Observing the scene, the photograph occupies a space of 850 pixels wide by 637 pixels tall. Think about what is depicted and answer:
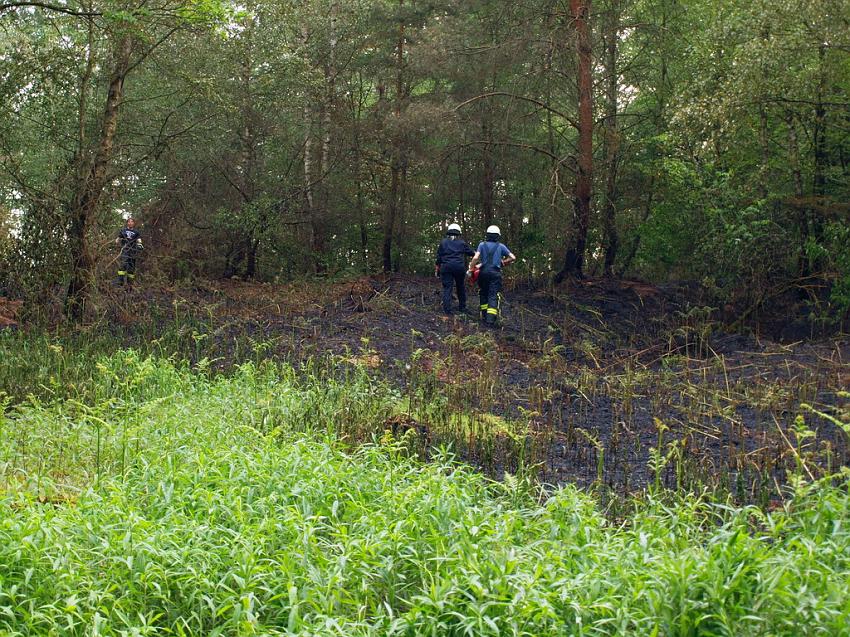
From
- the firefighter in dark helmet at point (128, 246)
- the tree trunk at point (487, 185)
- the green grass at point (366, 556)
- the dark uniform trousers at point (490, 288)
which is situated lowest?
the green grass at point (366, 556)

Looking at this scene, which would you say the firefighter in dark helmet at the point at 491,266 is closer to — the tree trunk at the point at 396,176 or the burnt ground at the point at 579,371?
the burnt ground at the point at 579,371

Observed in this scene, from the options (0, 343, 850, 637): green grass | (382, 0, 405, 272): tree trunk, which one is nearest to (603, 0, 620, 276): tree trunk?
(382, 0, 405, 272): tree trunk

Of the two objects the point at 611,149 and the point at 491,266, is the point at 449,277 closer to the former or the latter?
the point at 491,266

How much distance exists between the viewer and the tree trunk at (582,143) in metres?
17.0

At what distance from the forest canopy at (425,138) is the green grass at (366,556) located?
Answer: 8185 millimetres

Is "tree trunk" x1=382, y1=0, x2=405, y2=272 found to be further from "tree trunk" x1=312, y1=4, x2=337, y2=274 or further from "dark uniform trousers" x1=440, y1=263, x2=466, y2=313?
"dark uniform trousers" x1=440, y1=263, x2=466, y2=313

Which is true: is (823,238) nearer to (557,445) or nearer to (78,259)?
(557,445)

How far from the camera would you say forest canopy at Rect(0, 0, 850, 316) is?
13.2 metres

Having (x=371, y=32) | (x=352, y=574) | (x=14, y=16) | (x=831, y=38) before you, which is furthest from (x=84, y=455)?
(x=371, y=32)

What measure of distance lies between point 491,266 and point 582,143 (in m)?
4.43

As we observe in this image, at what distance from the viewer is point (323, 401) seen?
8.47m

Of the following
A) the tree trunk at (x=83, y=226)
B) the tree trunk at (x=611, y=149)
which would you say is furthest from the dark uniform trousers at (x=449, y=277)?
the tree trunk at (x=83, y=226)

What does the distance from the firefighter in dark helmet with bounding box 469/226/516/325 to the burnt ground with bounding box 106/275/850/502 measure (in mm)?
459

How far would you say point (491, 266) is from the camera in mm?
14656
